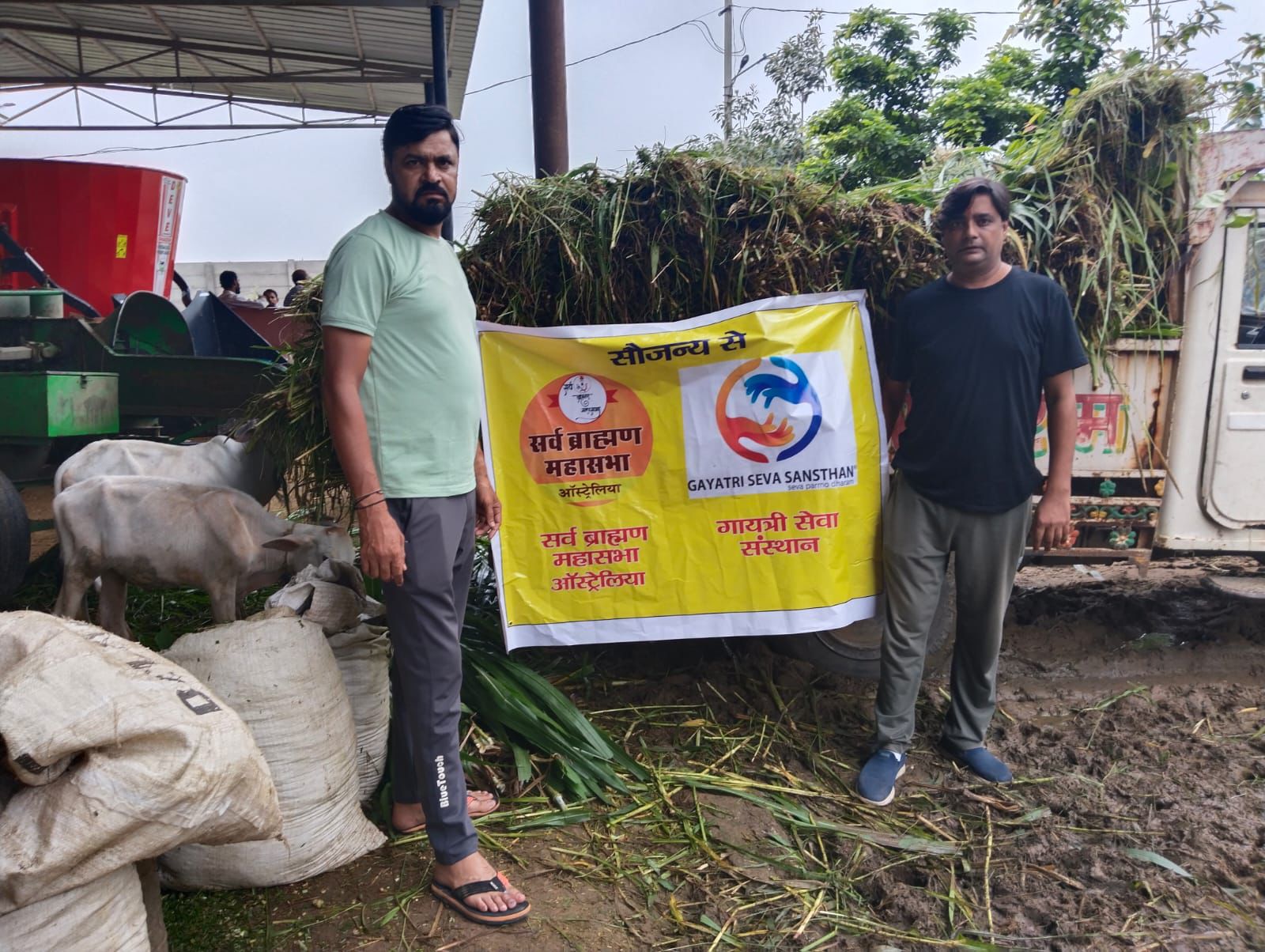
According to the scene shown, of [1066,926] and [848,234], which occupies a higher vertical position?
[848,234]

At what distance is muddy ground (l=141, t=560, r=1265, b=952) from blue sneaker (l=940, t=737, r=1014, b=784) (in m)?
0.05

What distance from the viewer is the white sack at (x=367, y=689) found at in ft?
9.66

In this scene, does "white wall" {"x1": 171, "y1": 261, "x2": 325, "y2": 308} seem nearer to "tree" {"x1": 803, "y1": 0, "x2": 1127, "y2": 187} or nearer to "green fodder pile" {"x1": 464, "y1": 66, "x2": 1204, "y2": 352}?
"tree" {"x1": 803, "y1": 0, "x2": 1127, "y2": 187}

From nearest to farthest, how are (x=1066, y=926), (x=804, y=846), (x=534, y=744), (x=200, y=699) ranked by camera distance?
1. (x=200, y=699)
2. (x=1066, y=926)
3. (x=804, y=846)
4. (x=534, y=744)

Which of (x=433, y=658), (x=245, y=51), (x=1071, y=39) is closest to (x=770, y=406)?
(x=433, y=658)

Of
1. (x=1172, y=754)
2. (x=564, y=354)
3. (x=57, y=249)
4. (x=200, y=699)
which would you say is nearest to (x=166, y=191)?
(x=57, y=249)

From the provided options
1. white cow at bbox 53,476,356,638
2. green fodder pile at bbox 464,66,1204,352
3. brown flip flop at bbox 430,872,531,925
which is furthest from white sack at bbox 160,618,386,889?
green fodder pile at bbox 464,66,1204,352

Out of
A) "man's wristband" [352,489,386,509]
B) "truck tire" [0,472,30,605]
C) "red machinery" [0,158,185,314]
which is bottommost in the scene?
"truck tire" [0,472,30,605]

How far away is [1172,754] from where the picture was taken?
11.3 ft

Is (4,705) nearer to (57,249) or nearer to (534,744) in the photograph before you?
(534,744)

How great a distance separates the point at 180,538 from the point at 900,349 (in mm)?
2811

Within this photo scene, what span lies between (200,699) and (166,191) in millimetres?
8223

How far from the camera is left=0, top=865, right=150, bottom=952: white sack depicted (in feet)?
5.82

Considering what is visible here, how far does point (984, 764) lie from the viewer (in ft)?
10.9
